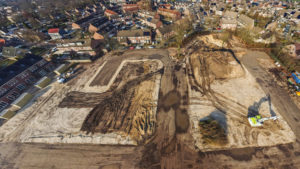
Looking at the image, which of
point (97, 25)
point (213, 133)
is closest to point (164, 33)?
point (97, 25)

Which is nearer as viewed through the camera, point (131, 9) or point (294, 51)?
point (294, 51)

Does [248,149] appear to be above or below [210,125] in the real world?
below

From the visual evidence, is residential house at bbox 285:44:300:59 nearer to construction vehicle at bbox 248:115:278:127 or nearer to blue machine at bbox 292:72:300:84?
blue machine at bbox 292:72:300:84

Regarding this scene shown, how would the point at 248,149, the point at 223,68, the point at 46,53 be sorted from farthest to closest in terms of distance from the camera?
1. the point at 46,53
2. the point at 223,68
3. the point at 248,149

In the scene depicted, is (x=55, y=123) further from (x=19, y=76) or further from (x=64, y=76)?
(x=19, y=76)

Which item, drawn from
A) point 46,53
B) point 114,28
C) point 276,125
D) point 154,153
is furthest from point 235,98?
point 46,53

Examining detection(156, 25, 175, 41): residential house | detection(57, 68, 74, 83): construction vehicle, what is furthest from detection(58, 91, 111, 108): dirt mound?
detection(156, 25, 175, 41): residential house

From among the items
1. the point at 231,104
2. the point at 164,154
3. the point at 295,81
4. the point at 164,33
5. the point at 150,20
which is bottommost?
the point at 164,154

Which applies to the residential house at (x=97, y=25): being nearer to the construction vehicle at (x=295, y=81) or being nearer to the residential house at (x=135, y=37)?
the residential house at (x=135, y=37)

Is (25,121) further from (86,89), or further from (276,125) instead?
(276,125)
